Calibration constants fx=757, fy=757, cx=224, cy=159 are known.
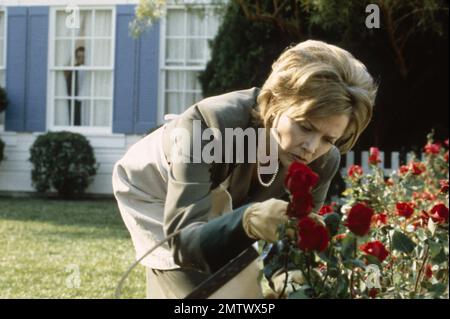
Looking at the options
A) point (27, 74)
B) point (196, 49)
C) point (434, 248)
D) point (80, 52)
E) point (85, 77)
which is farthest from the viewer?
point (196, 49)

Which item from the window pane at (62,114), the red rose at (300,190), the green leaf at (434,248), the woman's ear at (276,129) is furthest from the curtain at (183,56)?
A: the red rose at (300,190)

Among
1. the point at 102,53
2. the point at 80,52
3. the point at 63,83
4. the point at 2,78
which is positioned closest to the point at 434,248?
the point at 80,52

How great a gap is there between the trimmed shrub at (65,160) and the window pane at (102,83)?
0.65 metres

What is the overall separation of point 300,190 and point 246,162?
390mm

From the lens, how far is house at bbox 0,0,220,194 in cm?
695

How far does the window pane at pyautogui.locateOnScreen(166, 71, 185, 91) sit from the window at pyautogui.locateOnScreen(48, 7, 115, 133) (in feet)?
2.02

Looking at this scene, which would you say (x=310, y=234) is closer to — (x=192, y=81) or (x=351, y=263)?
(x=351, y=263)

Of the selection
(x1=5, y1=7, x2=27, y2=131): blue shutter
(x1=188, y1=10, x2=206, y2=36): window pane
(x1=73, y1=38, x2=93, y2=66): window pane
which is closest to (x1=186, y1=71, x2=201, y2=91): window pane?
(x1=188, y1=10, x2=206, y2=36): window pane

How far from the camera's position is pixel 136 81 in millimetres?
7602

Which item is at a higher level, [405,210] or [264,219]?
[264,219]

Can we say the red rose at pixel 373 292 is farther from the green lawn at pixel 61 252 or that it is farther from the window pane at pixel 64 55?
the window pane at pixel 64 55

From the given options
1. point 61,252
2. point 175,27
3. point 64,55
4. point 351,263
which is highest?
point 175,27

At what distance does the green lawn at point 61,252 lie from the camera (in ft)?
9.56
